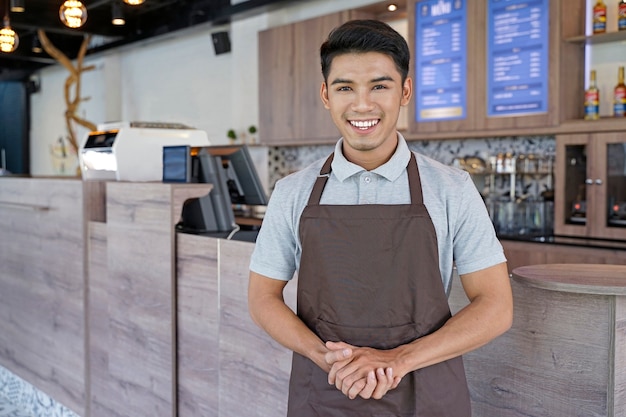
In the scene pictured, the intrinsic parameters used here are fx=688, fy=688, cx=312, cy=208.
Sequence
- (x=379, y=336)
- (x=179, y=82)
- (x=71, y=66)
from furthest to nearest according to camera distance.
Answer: (x=71, y=66)
(x=179, y=82)
(x=379, y=336)

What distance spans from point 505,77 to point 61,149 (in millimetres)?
7571

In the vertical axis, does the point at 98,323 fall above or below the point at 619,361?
below

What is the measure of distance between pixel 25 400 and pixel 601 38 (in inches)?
153

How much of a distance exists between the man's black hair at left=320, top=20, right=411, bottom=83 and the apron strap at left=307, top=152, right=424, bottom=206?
19 centimetres

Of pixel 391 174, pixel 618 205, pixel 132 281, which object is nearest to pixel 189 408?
pixel 132 281

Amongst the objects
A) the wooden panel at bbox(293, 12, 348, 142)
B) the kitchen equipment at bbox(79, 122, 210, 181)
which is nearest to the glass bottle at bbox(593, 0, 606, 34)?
the wooden panel at bbox(293, 12, 348, 142)

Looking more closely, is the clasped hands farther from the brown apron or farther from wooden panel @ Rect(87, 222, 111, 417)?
wooden panel @ Rect(87, 222, 111, 417)

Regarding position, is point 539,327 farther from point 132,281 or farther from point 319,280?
point 132,281

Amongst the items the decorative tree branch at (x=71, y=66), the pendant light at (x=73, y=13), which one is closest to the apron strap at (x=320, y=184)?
the pendant light at (x=73, y=13)

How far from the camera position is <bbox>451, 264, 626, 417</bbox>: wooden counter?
5.14ft

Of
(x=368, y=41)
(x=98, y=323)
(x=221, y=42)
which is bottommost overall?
(x=98, y=323)

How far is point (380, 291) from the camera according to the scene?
1330 millimetres

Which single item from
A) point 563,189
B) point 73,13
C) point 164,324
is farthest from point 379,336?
point 73,13

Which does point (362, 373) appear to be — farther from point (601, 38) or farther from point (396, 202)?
point (601, 38)
